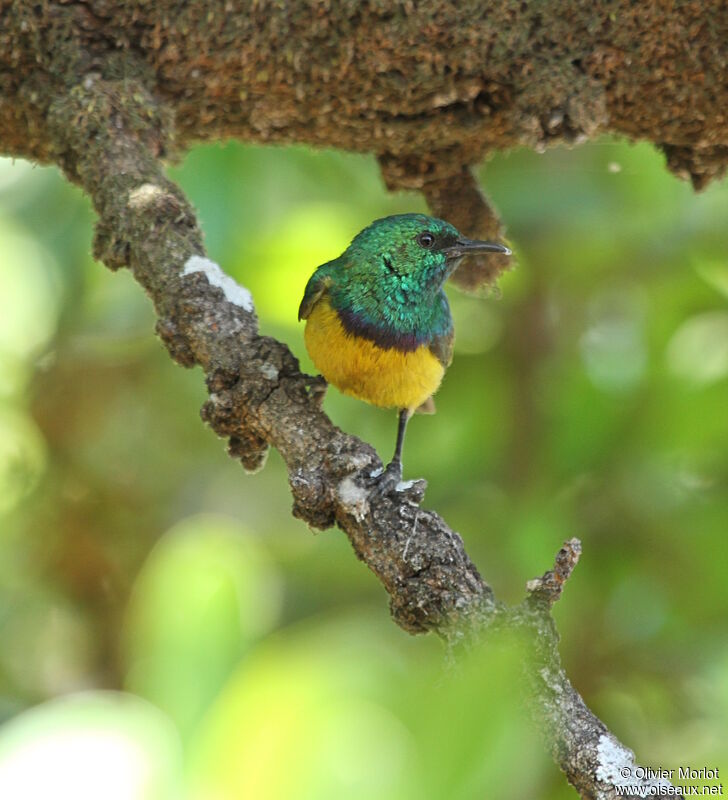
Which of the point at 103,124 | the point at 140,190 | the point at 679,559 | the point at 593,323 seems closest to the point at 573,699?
the point at 140,190

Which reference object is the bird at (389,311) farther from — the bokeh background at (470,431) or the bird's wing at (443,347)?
the bokeh background at (470,431)

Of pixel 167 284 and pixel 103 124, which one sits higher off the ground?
pixel 103 124

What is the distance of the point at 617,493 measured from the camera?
466cm

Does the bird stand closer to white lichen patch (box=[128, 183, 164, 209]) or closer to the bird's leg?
the bird's leg

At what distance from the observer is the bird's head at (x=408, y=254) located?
3.44 metres

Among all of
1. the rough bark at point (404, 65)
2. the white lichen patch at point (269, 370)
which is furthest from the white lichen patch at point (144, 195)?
the white lichen patch at point (269, 370)

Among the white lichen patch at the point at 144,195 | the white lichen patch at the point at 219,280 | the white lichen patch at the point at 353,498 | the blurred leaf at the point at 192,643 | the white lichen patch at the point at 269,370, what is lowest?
the blurred leaf at the point at 192,643

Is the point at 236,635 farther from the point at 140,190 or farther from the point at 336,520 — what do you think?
the point at 140,190

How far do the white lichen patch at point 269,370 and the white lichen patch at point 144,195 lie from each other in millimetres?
550

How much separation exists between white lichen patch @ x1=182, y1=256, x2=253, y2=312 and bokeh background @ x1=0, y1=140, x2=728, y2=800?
138 cm

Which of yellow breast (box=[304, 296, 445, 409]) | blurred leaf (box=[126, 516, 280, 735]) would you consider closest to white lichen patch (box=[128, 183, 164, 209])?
yellow breast (box=[304, 296, 445, 409])

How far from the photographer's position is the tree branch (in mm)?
1896

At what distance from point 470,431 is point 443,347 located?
133 centimetres

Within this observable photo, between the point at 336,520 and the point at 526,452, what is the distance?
2.53 meters
